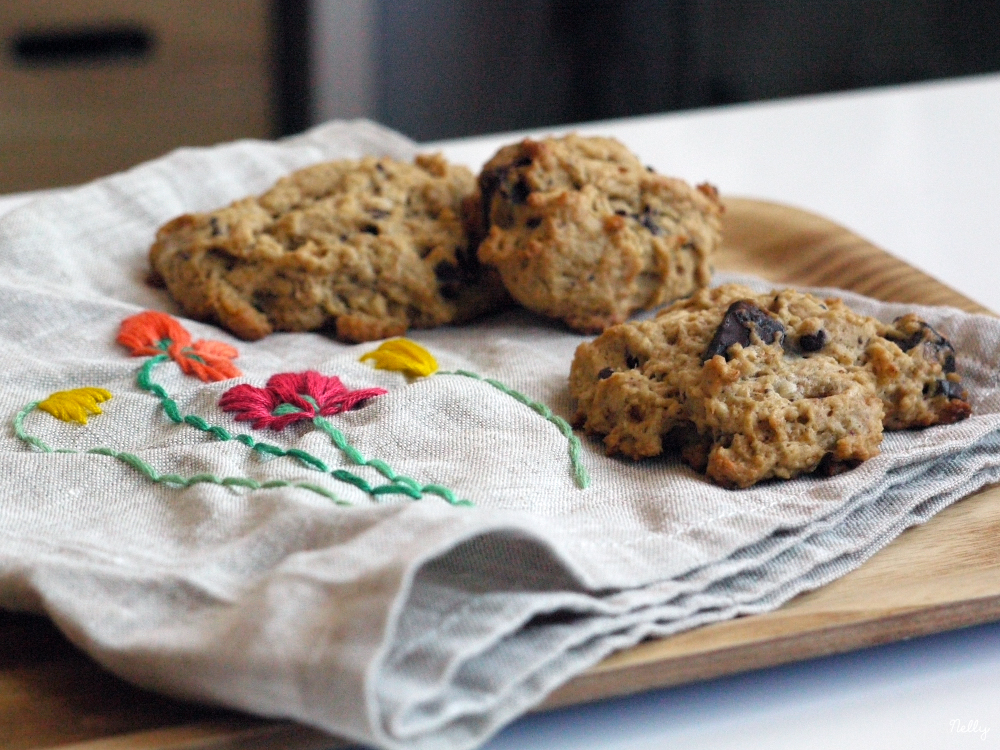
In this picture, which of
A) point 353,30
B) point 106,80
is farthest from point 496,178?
point 106,80

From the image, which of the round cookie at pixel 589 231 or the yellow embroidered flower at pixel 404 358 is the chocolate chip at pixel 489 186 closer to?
the round cookie at pixel 589 231

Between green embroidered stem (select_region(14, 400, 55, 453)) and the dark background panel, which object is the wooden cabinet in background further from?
green embroidered stem (select_region(14, 400, 55, 453))

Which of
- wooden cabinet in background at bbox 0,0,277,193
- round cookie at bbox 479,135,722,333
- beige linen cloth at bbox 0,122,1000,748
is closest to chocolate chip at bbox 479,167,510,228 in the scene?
round cookie at bbox 479,135,722,333

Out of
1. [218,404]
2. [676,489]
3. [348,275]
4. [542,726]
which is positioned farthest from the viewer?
[348,275]

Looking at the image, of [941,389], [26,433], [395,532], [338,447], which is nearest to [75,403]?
[26,433]

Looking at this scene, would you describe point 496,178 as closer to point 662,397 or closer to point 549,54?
point 662,397

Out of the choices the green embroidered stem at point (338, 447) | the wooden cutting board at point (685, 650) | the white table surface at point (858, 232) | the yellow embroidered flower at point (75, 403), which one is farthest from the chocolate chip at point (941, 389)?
the yellow embroidered flower at point (75, 403)
